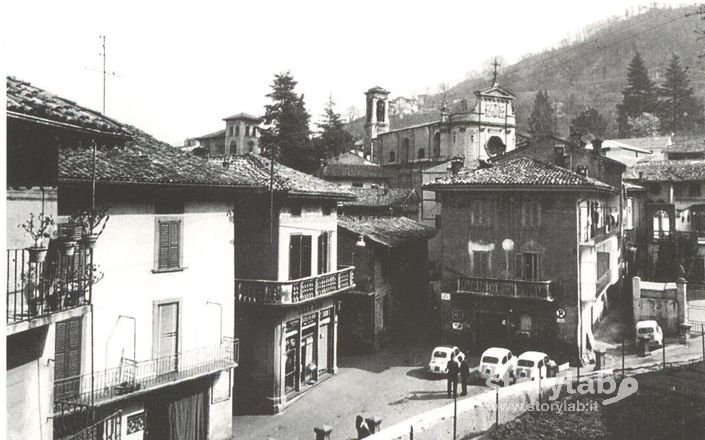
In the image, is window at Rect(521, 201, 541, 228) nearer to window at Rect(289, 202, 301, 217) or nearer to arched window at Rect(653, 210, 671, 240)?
window at Rect(289, 202, 301, 217)

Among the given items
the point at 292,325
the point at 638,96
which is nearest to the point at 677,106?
the point at 638,96

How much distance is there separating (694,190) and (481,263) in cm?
2673

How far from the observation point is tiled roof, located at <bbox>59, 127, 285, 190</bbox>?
1705cm

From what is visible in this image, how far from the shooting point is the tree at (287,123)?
65.1 metres

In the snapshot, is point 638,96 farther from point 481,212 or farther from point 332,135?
point 481,212

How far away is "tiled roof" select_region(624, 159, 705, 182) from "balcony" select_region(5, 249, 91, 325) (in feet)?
163

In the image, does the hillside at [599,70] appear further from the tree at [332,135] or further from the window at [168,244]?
the window at [168,244]

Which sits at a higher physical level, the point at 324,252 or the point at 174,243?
the point at 174,243

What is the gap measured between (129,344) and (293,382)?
1008 cm

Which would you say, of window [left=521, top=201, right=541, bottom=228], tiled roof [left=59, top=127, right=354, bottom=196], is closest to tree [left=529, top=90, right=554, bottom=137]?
window [left=521, top=201, right=541, bottom=228]

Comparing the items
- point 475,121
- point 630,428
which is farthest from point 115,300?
point 475,121

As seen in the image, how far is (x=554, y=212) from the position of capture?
31031 mm

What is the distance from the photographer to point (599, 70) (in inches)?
6772

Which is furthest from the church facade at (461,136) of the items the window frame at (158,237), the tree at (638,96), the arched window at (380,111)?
the window frame at (158,237)
